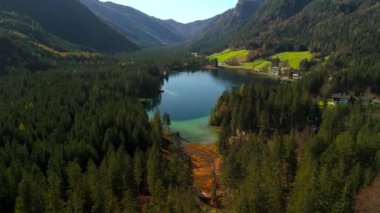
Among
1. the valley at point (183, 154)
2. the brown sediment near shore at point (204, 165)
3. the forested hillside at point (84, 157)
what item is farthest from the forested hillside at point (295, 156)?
the forested hillside at point (84, 157)

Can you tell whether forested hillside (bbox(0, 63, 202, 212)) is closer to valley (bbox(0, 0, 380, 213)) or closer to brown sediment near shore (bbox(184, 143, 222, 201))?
valley (bbox(0, 0, 380, 213))

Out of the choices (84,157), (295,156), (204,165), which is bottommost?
(204,165)

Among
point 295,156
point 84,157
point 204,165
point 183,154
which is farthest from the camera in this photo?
point 183,154

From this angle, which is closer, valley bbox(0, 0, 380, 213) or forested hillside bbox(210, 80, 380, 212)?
forested hillside bbox(210, 80, 380, 212)

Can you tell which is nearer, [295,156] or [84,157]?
[295,156]

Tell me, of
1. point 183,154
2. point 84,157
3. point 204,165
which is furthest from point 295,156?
point 84,157

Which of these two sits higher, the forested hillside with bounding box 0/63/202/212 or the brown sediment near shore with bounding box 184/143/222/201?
the forested hillside with bounding box 0/63/202/212

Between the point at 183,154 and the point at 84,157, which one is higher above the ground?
the point at 84,157

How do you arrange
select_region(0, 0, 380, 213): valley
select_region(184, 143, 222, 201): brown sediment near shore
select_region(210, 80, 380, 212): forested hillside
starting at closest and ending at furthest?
select_region(210, 80, 380, 212): forested hillside, select_region(0, 0, 380, 213): valley, select_region(184, 143, 222, 201): brown sediment near shore

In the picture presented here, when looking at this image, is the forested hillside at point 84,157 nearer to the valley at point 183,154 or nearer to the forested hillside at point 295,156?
the valley at point 183,154

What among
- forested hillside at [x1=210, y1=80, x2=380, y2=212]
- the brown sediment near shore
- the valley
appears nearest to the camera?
forested hillside at [x1=210, y1=80, x2=380, y2=212]

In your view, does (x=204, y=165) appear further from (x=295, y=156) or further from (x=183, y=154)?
(x=295, y=156)

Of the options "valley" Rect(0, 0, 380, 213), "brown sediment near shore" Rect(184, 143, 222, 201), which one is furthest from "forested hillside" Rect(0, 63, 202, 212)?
"brown sediment near shore" Rect(184, 143, 222, 201)

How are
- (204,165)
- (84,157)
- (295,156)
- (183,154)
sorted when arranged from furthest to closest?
(183,154)
(204,165)
(84,157)
(295,156)
